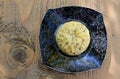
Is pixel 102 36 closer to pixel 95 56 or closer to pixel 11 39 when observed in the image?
pixel 95 56
